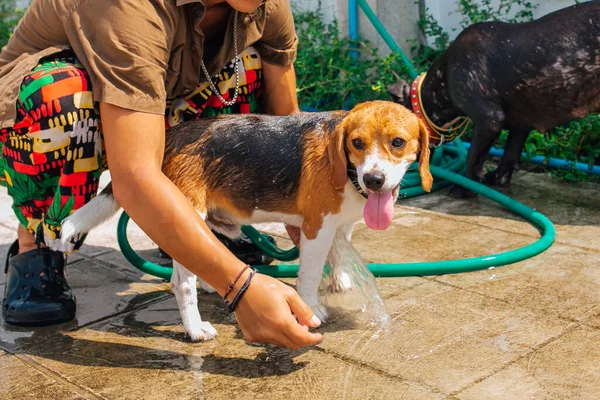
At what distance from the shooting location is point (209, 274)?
2506mm

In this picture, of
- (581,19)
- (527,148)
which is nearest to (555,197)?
(527,148)

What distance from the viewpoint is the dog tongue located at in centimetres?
287

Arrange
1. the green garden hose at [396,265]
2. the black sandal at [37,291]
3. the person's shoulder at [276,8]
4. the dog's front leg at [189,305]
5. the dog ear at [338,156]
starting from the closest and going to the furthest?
the dog ear at [338,156]
the dog's front leg at [189,305]
the black sandal at [37,291]
the person's shoulder at [276,8]
the green garden hose at [396,265]

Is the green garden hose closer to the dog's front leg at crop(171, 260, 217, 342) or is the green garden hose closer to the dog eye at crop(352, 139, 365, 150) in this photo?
the dog's front leg at crop(171, 260, 217, 342)

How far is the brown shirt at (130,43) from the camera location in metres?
2.73

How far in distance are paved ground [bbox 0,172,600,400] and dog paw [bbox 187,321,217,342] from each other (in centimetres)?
3

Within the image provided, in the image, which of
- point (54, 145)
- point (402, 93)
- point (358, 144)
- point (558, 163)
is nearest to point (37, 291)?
point (54, 145)

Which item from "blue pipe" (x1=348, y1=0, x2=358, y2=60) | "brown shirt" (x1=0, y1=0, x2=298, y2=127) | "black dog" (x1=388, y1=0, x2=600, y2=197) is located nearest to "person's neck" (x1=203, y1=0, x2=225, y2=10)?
"brown shirt" (x1=0, y1=0, x2=298, y2=127)

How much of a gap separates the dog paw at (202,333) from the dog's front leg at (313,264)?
387 mm

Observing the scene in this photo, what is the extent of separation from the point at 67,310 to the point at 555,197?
305cm

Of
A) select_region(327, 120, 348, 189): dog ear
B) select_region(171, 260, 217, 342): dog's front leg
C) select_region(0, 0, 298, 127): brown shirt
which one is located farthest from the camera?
select_region(171, 260, 217, 342): dog's front leg

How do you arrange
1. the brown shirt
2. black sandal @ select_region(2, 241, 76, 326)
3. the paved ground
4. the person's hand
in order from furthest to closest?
1. black sandal @ select_region(2, 241, 76, 326)
2. the brown shirt
3. the paved ground
4. the person's hand

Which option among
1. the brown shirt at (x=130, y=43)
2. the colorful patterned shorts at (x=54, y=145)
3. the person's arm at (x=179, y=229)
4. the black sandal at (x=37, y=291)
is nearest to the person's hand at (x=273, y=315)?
the person's arm at (x=179, y=229)

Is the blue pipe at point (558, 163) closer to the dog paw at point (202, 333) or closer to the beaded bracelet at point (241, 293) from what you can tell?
the dog paw at point (202, 333)
